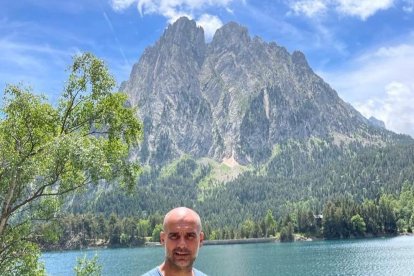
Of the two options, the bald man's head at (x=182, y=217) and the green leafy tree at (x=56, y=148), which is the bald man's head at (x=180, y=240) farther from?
the green leafy tree at (x=56, y=148)

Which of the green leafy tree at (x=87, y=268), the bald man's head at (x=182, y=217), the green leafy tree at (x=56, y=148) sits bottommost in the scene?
the green leafy tree at (x=87, y=268)

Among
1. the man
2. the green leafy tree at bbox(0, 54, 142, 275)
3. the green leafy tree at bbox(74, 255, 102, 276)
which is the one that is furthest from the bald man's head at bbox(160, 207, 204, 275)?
the green leafy tree at bbox(74, 255, 102, 276)

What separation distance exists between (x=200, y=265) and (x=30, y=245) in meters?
122

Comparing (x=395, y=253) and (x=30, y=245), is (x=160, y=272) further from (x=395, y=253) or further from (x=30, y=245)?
(x=395, y=253)

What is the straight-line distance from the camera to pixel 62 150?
65.0ft

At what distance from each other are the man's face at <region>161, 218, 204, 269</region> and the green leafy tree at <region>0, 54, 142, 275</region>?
13.8m

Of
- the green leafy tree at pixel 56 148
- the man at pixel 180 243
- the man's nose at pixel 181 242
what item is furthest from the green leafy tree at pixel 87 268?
the man's nose at pixel 181 242

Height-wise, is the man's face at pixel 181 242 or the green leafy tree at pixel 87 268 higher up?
the man's face at pixel 181 242

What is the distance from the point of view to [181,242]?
21.8ft

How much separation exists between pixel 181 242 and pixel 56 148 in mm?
14350

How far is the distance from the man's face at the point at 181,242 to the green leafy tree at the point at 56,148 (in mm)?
13832

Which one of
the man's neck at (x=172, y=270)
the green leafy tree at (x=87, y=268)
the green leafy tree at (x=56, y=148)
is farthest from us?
the green leafy tree at (x=87, y=268)

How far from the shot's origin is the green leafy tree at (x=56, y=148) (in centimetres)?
2041

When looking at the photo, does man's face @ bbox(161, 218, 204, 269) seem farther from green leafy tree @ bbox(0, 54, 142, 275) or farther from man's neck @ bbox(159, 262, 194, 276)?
green leafy tree @ bbox(0, 54, 142, 275)
